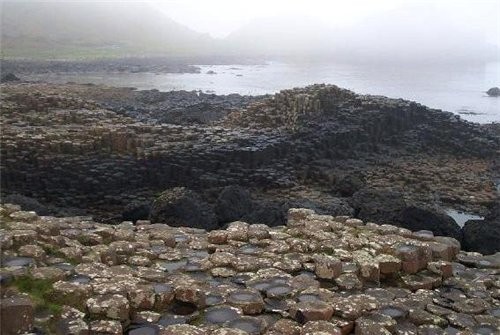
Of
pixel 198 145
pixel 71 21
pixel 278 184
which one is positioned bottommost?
pixel 278 184

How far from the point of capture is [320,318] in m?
5.33

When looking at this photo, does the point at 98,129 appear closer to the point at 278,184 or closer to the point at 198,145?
the point at 198,145

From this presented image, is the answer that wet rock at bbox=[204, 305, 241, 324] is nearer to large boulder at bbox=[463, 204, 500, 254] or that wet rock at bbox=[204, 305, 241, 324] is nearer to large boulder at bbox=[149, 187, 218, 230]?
large boulder at bbox=[149, 187, 218, 230]

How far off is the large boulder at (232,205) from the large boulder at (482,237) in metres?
5.05

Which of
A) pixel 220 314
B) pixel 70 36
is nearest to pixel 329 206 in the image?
pixel 220 314

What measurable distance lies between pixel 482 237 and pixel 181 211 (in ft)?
21.3

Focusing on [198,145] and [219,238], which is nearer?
[219,238]

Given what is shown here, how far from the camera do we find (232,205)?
523 inches

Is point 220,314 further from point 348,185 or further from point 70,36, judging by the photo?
point 70,36

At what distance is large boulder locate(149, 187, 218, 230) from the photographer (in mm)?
11781

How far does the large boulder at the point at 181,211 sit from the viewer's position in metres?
11.8

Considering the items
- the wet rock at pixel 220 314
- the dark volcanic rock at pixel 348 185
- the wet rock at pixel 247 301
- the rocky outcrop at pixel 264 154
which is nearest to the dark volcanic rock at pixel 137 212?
the rocky outcrop at pixel 264 154

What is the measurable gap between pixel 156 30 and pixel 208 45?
1865 centimetres

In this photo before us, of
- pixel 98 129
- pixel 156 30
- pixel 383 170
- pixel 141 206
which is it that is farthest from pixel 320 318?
pixel 156 30
